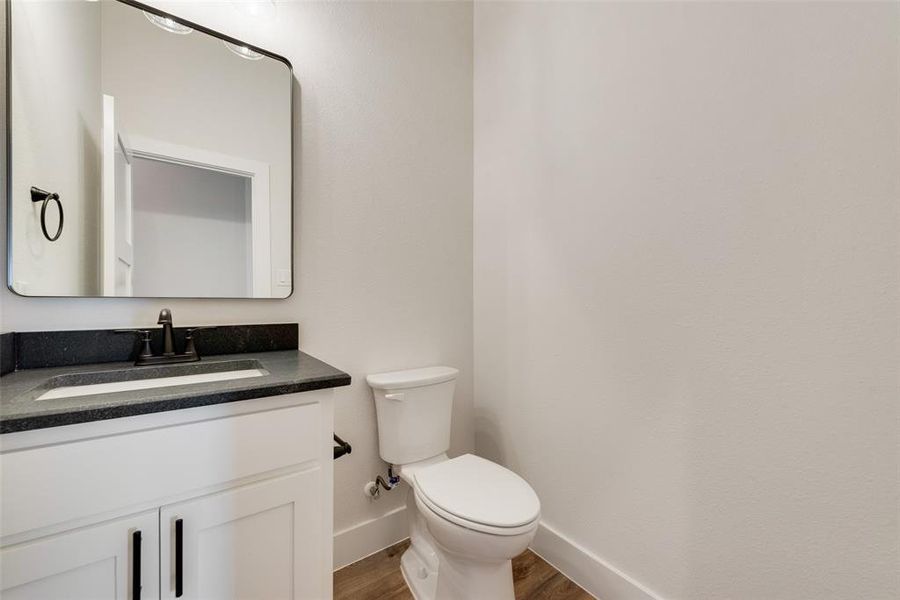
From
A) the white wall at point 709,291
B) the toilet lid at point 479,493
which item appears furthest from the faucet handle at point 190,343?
the white wall at point 709,291

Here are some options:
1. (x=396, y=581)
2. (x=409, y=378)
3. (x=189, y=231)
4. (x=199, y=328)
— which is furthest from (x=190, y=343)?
(x=396, y=581)

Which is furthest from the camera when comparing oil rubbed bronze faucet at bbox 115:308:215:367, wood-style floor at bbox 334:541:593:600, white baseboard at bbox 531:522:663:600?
wood-style floor at bbox 334:541:593:600

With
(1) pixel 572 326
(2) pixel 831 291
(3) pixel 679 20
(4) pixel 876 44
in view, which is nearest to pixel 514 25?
(3) pixel 679 20

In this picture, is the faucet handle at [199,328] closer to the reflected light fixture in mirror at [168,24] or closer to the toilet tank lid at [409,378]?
the toilet tank lid at [409,378]

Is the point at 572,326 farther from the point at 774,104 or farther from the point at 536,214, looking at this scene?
the point at 774,104

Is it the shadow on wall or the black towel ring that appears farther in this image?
the shadow on wall

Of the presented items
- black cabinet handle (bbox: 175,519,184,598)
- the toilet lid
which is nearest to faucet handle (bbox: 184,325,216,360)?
black cabinet handle (bbox: 175,519,184,598)

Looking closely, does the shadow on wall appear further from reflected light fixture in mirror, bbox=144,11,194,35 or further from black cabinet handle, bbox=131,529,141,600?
reflected light fixture in mirror, bbox=144,11,194,35

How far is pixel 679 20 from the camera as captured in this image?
1.13m

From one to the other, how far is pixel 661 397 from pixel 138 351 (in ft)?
5.32

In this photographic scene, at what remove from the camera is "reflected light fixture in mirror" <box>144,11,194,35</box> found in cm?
116

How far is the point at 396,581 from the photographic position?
1423 millimetres

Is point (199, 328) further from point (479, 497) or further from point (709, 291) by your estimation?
point (709, 291)

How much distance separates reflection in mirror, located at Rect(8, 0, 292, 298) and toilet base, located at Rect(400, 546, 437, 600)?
45.7 inches
